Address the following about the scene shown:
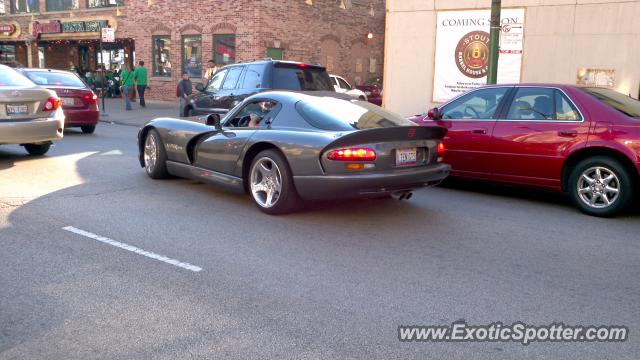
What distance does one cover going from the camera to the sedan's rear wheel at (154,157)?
8312 mm

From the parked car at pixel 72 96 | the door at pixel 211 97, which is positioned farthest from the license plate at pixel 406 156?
the parked car at pixel 72 96

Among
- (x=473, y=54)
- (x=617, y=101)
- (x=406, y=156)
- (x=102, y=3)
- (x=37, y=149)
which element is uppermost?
(x=102, y=3)

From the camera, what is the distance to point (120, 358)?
3.35 meters

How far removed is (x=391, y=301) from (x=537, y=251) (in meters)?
1.98

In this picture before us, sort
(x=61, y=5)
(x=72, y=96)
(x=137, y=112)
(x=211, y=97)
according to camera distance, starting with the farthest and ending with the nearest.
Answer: (x=61, y=5) < (x=137, y=112) < (x=72, y=96) < (x=211, y=97)

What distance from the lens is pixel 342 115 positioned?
6.61 metres

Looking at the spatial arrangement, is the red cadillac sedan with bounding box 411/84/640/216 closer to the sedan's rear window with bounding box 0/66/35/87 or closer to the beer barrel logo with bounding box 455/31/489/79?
the beer barrel logo with bounding box 455/31/489/79

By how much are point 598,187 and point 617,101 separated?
3.99ft

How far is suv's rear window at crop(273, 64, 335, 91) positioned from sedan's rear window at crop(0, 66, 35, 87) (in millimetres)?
4443

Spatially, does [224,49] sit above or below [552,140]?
above

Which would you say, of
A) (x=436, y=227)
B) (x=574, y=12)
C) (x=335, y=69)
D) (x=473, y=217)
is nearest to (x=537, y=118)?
(x=473, y=217)

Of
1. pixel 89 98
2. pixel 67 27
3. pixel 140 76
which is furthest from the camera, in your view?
pixel 67 27

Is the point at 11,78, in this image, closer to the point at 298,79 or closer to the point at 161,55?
the point at 298,79

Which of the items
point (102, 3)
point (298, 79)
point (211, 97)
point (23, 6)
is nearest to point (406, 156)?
point (298, 79)
